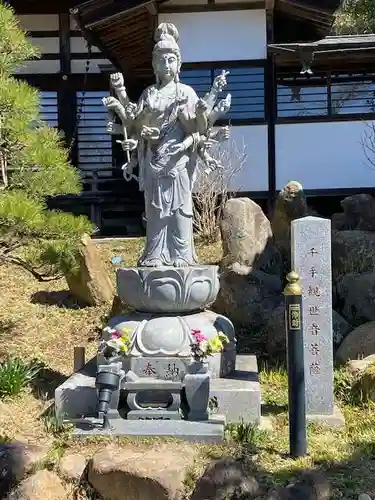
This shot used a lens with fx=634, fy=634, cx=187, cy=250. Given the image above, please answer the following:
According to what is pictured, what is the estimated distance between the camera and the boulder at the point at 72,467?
14.0 feet

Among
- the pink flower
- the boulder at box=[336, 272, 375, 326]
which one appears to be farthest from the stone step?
the boulder at box=[336, 272, 375, 326]

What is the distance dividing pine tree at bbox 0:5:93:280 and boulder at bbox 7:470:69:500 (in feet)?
9.34

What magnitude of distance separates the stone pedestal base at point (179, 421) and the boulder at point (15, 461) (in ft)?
1.60

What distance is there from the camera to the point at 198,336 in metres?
5.39

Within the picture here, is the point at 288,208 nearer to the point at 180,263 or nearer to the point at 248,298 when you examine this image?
the point at 248,298

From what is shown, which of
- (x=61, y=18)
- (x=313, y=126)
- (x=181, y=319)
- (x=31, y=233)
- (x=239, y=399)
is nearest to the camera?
(x=239, y=399)

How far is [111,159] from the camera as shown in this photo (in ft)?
50.8

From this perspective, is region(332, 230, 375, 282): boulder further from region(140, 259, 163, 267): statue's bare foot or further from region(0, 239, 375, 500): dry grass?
region(140, 259, 163, 267): statue's bare foot

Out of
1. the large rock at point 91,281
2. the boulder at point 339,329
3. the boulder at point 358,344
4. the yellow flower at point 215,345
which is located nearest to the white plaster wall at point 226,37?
the large rock at point 91,281

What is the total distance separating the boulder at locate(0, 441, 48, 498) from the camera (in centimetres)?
418

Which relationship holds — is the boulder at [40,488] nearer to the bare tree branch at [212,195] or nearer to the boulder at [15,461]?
the boulder at [15,461]

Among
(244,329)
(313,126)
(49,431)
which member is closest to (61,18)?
(313,126)

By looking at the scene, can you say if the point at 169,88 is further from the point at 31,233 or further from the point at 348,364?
the point at 348,364

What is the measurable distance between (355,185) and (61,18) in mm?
7869
